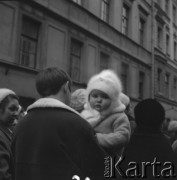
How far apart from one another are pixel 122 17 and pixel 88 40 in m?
4.40

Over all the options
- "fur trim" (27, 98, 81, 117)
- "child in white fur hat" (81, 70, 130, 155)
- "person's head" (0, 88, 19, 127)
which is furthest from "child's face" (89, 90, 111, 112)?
"fur trim" (27, 98, 81, 117)

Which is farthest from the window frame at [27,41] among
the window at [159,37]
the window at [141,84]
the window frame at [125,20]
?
the window at [159,37]

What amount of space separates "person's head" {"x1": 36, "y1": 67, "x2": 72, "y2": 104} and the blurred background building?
718 centimetres

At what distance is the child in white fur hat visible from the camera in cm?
263

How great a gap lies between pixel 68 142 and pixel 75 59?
36.9ft

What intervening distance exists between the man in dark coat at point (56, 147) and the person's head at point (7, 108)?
870 millimetres

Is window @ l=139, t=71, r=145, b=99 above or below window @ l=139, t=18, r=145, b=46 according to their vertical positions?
below

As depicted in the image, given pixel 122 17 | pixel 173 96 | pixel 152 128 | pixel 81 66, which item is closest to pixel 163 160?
pixel 152 128

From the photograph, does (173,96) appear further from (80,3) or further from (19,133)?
(19,133)

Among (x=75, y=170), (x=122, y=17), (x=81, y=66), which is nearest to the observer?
(x=75, y=170)

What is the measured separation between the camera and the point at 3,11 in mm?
9344

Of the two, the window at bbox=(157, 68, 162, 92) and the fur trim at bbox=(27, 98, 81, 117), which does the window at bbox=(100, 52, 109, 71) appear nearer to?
the window at bbox=(157, 68, 162, 92)

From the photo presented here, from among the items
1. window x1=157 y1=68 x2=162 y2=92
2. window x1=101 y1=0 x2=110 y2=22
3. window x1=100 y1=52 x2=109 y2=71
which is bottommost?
window x1=100 y1=52 x2=109 y2=71

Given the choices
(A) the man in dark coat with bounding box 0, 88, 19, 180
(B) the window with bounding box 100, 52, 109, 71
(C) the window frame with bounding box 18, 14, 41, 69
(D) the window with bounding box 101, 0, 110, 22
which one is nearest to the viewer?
(A) the man in dark coat with bounding box 0, 88, 19, 180
